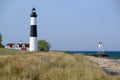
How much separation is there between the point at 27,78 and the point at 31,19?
17.3 meters

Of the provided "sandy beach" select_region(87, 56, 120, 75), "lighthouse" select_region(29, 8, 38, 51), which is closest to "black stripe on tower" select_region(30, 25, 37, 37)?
"lighthouse" select_region(29, 8, 38, 51)

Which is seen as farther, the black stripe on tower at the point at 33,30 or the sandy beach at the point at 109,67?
the black stripe on tower at the point at 33,30

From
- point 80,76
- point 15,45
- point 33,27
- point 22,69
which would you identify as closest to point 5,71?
point 22,69

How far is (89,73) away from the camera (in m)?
12.7

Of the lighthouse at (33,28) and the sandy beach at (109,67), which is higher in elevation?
the lighthouse at (33,28)

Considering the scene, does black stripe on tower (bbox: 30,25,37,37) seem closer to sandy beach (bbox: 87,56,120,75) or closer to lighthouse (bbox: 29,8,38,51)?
lighthouse (bbox: 29,8,38,51)

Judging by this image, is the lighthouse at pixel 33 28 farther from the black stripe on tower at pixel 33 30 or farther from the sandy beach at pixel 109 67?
the sandy beach at pixel 109 67

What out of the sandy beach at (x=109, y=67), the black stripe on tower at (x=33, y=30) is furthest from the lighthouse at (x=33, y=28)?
the sandy beach at (x=109, y=67)

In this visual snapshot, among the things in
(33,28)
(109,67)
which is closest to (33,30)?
(33,28)

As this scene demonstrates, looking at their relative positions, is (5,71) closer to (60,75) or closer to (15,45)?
(60,75)

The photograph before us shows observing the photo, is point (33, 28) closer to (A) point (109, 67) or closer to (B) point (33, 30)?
(B) point (33, 30)

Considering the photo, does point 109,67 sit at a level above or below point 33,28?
below

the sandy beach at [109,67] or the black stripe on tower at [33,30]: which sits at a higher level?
the black stripe on tower at [33,30]

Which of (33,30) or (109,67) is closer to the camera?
(109,67)
